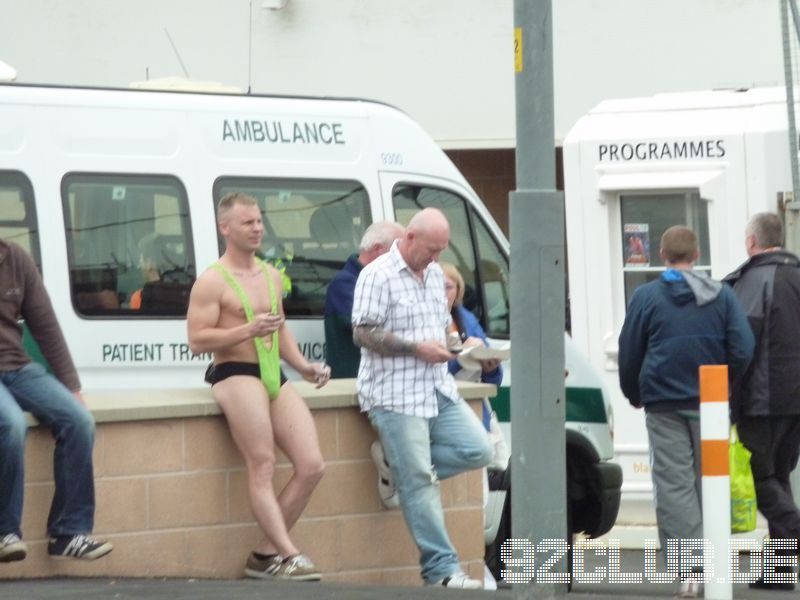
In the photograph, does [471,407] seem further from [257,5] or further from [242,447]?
[257,5]

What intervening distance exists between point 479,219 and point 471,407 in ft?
6.95

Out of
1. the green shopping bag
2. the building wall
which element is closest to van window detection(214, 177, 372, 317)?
the green shopping bag

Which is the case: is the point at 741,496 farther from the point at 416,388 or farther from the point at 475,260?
the point at 475,260

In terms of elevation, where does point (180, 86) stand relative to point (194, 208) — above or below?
above

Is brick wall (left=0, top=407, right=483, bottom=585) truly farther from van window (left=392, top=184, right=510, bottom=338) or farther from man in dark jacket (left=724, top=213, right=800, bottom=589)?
van window (left=392, top=184, right=510, bottom=338)

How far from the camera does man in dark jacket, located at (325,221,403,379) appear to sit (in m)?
9.05

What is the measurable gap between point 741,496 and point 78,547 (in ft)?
11.3

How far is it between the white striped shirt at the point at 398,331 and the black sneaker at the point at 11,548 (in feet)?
5.62

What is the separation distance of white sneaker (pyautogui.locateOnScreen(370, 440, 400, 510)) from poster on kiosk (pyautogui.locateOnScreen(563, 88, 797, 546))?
422cm

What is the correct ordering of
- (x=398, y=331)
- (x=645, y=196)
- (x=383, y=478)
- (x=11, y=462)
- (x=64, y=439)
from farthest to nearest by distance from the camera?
(x=645, y=196) < (x=383, y=478) < (x=398, y=331) < (x=64, y=439) < (x=11, y=462)

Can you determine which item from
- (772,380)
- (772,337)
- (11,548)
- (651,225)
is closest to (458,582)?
(11,548)

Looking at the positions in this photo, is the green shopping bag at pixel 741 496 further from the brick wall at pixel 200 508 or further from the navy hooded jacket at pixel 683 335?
the brick wall at pixel 200 508

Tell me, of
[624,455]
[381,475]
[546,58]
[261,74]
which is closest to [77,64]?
[261,74]

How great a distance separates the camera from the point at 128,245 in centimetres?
948
